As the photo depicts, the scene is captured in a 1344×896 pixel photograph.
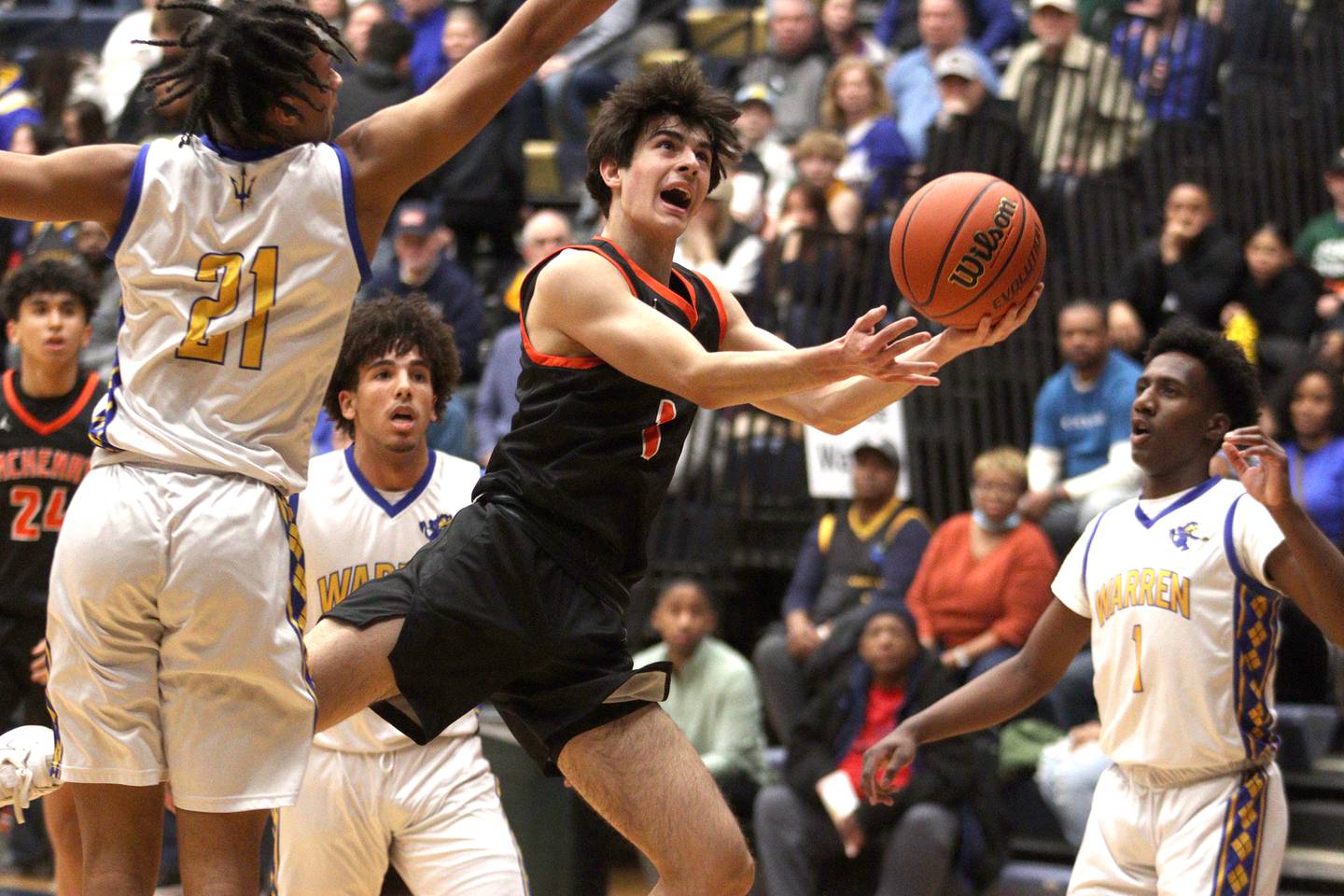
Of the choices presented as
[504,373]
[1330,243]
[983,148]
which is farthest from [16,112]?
[1330,243]

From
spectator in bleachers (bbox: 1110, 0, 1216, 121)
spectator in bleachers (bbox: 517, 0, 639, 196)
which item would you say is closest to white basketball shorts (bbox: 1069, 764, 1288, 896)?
spectator in bleachers (bbox: 1110, 0, 1216, 121)

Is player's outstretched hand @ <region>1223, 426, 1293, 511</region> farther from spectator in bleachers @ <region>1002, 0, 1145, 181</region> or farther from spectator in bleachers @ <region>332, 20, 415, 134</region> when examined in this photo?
spectator in bleachers @ <region>332, 20, 415, 134</region>

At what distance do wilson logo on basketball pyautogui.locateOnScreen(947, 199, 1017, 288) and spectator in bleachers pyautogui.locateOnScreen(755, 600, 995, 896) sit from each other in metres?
3.25

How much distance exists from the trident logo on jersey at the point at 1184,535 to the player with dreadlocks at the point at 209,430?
6.69 feet

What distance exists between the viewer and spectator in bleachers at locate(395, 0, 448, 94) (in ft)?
37.1

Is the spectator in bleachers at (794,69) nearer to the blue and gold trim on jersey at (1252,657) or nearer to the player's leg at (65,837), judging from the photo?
the player's leg at (65,837)

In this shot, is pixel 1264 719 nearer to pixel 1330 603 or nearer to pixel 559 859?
pixel 1330 603

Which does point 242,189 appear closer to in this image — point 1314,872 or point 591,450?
point 591,450

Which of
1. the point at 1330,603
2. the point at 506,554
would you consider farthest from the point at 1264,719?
the point at 506,554

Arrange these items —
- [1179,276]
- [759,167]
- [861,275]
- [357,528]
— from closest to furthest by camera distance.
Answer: [357,528], [1179,276], [861,275], [759,167]

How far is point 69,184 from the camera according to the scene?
3580 mm

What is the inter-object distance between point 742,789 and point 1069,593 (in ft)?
11.1

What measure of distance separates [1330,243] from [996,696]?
4.96 m

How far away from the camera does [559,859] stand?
6609 mm
